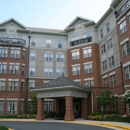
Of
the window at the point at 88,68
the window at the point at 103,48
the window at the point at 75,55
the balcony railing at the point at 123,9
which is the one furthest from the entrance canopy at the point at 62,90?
the window at the point at 75,55

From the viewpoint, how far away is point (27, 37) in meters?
36.7

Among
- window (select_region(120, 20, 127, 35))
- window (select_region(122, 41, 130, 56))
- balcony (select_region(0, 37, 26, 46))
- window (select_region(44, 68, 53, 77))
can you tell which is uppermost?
balcony (select_region(0, 37, 26, 46))

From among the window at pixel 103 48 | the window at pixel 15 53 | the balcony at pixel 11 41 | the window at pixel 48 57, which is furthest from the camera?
the window at pixel 48 57

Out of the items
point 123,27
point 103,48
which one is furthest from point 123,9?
point 103,48

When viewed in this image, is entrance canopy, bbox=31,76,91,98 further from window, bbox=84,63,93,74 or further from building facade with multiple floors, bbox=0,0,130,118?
window, bbox=84,63,93,74

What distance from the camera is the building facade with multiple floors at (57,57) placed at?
2906 cm

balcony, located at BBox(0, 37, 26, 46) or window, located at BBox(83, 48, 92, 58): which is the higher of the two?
balcony, located at BBox(0, 37, 26, 46)

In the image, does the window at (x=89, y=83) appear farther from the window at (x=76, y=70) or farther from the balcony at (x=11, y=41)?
the balcony at (x=11, y=41)

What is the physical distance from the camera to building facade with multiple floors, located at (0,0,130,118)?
95.3ft

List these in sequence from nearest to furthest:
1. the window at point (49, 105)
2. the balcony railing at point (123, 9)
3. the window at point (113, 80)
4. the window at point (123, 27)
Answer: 1. the balcony railing at point (123, 9)
2. the window at point (123, 27)
3. the window at point (113, 80)
4. the window at point (49, 105)

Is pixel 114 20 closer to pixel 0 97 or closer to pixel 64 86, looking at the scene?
pixel 64 86

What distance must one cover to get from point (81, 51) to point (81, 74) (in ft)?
15.1

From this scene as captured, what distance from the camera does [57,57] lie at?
37625mm

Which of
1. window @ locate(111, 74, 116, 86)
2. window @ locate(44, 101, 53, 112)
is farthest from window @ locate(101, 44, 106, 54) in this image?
window @ locate(44, 101, 53, 112)
